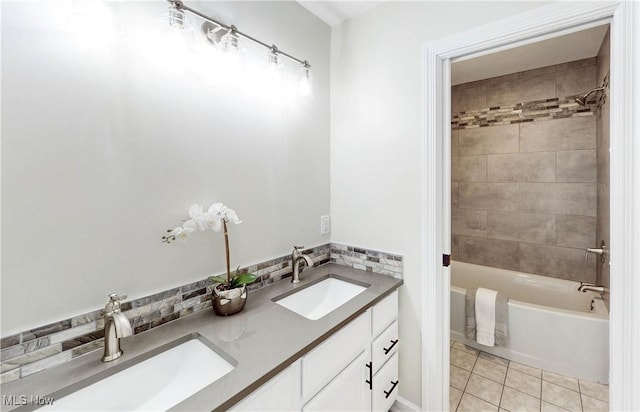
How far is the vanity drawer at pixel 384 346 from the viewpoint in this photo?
136cm

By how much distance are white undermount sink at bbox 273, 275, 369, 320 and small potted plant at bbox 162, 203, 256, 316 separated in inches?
10.9

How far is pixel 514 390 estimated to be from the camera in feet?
6.03

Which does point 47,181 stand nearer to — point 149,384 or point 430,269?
point 149,384

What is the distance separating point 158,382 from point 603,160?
305 centimetres

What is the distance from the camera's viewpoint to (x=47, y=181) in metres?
0.82

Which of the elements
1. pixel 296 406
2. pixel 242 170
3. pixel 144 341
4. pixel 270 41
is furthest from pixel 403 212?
pixel 144 341

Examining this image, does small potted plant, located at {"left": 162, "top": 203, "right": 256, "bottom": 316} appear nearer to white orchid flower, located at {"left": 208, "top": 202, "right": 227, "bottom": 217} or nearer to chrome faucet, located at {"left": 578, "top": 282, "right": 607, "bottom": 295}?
white orchid flower, located at {"left": 208, "top": 202, "right": 227, "bottom": 217}

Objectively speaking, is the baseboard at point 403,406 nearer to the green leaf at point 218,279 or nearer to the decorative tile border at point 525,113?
the green leaf at point 218,279

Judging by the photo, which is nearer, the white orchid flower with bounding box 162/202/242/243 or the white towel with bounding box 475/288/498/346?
the white orchid flower with bounding box 162/202/242/243

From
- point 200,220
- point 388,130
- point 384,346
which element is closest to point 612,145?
point 388,130

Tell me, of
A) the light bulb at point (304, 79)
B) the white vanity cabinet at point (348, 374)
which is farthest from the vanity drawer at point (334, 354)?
the light bulb at point (304, 79)

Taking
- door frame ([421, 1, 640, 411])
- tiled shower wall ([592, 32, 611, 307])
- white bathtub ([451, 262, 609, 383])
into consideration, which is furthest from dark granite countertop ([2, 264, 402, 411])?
tiled shower wall ([592, 32, 611, 307])

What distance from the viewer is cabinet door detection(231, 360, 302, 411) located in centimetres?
77

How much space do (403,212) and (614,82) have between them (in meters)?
1.00
